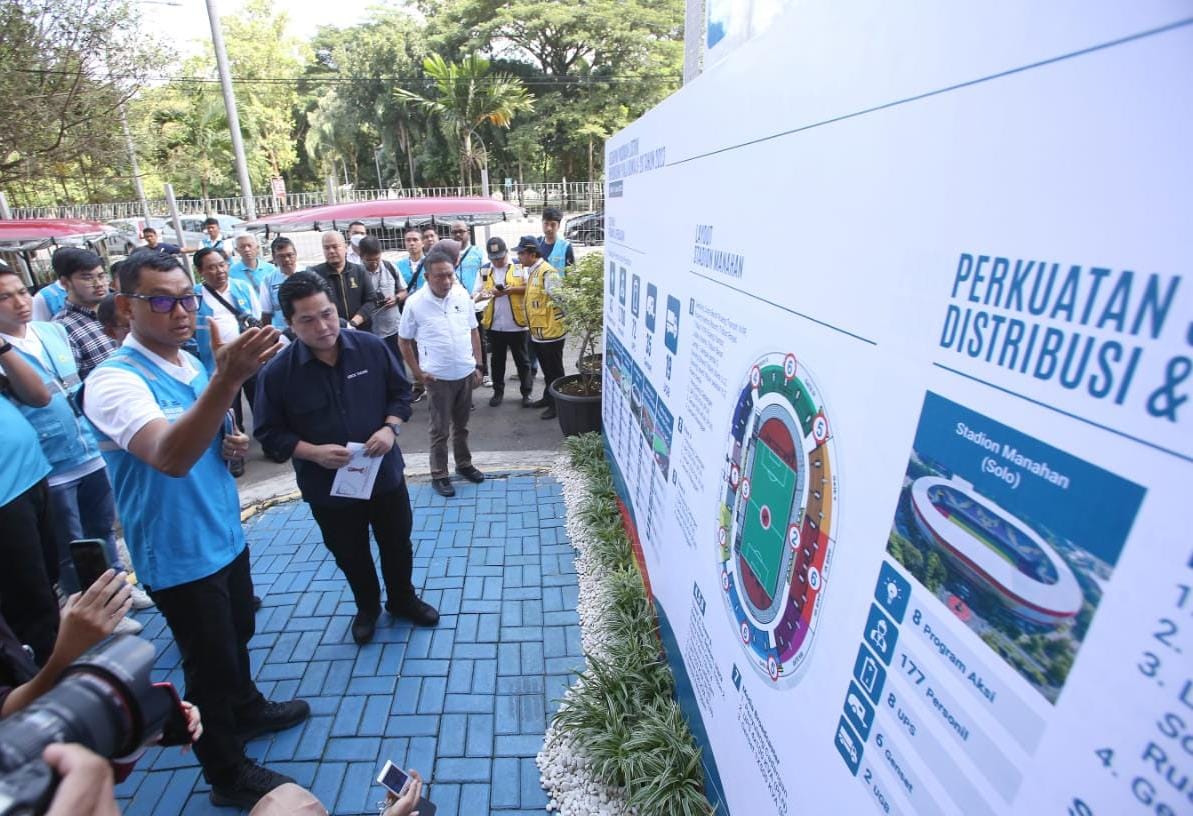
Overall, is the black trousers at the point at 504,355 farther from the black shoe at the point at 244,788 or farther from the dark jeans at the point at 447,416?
the black shoe at the point at 244,788

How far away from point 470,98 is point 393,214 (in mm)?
19787

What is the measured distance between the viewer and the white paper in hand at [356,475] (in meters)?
2.90

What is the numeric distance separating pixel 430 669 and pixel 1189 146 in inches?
132

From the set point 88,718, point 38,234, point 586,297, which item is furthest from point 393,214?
point 88,718

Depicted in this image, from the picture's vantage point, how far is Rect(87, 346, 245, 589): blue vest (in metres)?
2.07

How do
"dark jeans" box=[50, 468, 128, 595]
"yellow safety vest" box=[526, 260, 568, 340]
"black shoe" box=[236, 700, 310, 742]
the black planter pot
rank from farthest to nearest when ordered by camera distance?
"yellow safety vest" box=[526, 260, 568, 340]
the black planter pot
"dark jeans" box=[50, 468, 128, 595]
"black shoe" box=[236, 700, 310, 742]

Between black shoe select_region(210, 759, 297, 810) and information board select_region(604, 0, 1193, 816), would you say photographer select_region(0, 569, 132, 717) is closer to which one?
black shoe select_region(210, 759, 297, 810)

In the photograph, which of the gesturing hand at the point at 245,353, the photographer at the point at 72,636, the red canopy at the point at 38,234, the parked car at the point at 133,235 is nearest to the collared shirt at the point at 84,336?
the gesturing hand at the point at 245,353

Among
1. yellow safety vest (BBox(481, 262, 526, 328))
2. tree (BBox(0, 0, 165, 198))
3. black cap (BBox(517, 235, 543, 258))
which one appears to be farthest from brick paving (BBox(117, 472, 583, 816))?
tree (BBox(0, 0, 165, 198))

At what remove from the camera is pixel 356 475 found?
2932mm

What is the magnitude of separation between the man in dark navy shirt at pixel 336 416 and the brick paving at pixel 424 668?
337mm

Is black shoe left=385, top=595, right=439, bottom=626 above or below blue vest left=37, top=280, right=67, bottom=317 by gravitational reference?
below

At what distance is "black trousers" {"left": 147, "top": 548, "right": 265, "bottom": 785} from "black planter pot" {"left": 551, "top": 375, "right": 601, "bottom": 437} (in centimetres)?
343

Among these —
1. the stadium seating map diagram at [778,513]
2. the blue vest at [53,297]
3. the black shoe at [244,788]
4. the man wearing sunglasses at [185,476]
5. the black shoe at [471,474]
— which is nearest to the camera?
the stadium seating map diagram at [778,513]
